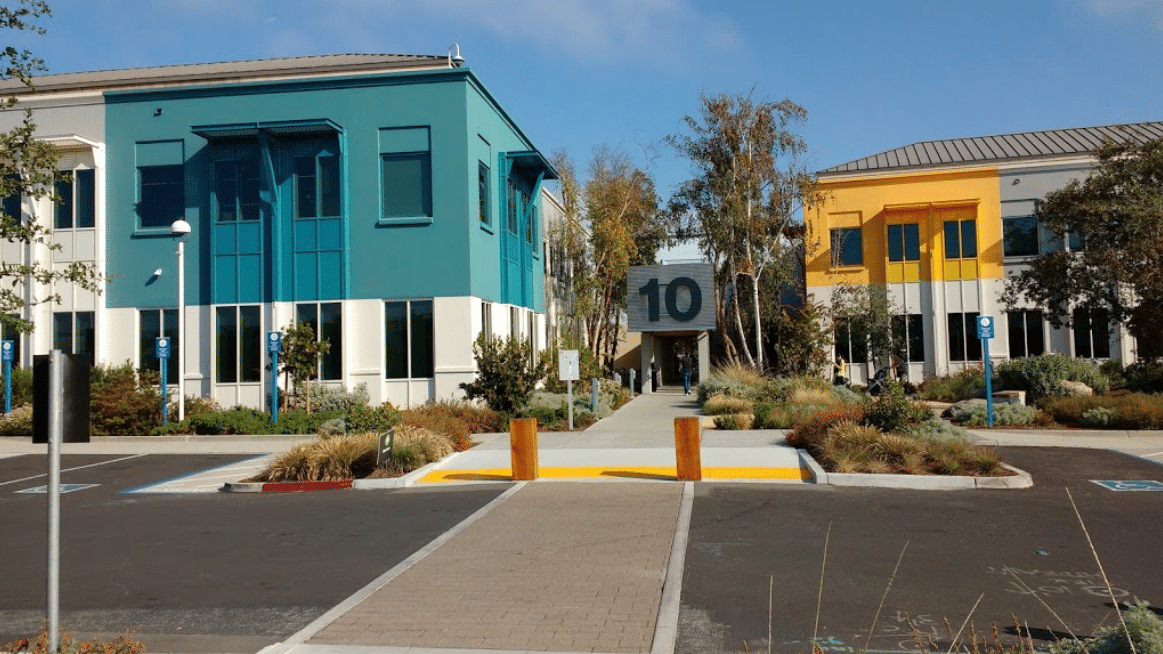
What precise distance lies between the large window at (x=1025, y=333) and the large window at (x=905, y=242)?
4.37 meters

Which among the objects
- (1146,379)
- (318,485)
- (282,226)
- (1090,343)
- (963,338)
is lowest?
(318,485)

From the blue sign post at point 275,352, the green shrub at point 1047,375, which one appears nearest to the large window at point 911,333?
the green shrub at point 1047,375

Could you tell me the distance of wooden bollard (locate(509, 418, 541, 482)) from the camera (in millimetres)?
13836

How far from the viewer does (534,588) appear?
7625 millimetres

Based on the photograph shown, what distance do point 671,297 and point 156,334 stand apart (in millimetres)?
19534

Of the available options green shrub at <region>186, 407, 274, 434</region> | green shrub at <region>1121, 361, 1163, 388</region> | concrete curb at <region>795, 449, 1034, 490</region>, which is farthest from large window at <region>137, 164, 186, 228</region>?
green shrub at <region>1121, 361, 1163, 388</region>

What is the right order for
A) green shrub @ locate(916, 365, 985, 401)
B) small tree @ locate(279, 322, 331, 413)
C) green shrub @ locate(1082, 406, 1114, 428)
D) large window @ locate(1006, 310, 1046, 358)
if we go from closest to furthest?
green shrub @ locate(1082, 406, 1114, 428), small tree @ locate(279, 322, 331, 413), green shrub @ locate(916, 365, 985, 401), large window @ locate(1006, 310, 1046, 358)

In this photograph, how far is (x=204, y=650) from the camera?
20.4ft

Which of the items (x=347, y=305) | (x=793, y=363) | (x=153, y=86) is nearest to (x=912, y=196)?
(x=793, y=363)

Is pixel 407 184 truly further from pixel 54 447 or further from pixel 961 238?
pixel 961 238

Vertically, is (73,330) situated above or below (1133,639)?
above

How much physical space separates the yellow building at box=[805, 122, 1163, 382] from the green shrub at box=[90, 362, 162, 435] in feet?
83.2

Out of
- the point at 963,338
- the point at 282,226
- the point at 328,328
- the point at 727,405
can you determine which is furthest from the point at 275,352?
the point at 963,338

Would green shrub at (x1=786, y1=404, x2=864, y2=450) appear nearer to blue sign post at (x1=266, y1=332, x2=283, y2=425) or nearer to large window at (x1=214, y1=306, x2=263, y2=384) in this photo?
blue sign post at (x1=266, y1=332, x2=283, y2=425)
